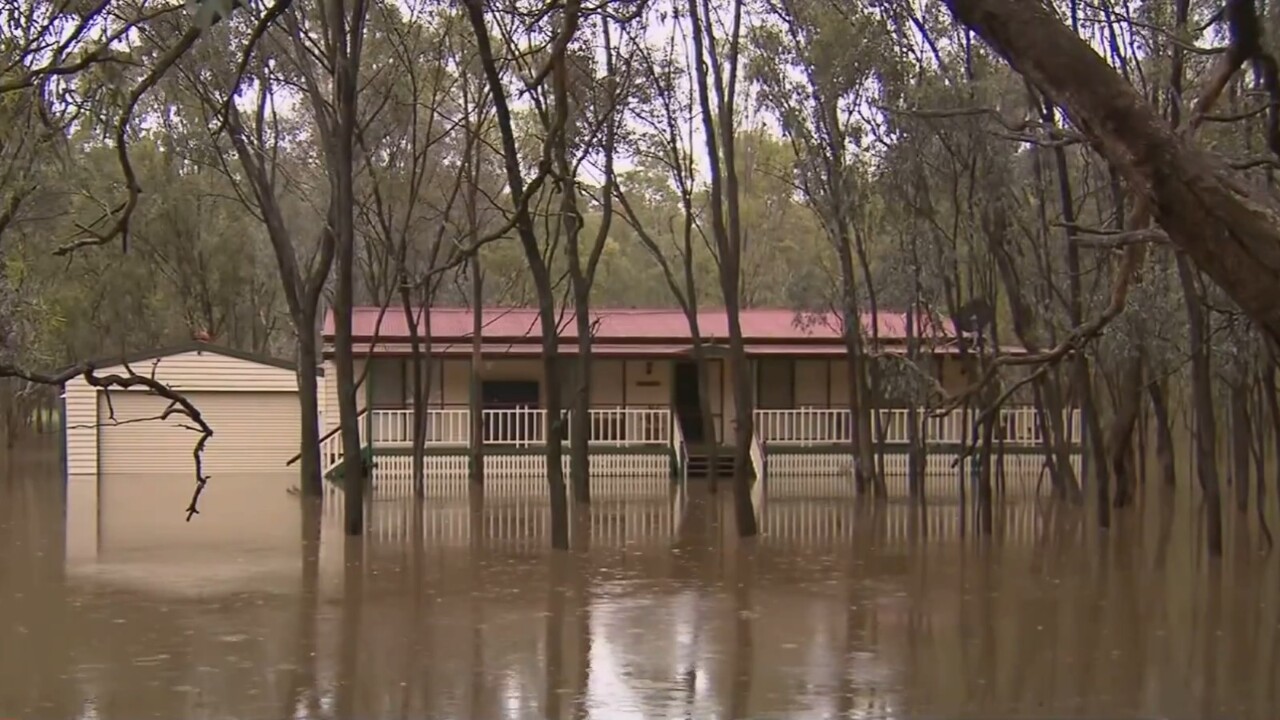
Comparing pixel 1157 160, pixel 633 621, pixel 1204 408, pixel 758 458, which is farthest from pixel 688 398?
pixel 1157 160

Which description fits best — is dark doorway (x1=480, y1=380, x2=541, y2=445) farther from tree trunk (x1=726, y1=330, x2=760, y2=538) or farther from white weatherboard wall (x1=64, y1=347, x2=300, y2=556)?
tree trunk (x1=726, y1=330, x2=760, y2=538)

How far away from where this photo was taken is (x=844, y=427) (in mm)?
28250

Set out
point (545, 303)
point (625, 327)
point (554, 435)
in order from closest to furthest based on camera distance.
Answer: point (554, 435) < point (545, 303) < point (625, 327)

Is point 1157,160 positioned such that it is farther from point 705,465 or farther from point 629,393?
point 629,393

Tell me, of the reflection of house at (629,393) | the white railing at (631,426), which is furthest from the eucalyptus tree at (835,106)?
the white railing at (631,426)

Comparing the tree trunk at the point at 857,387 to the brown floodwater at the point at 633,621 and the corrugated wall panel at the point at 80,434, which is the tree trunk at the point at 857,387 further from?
the corrugated wall panel at the point at 80,434

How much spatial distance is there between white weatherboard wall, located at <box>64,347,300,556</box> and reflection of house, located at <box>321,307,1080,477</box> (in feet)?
4.21

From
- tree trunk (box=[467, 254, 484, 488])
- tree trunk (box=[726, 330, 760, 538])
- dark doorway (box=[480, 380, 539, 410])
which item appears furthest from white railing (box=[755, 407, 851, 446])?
tree trunk (box=[726, 330, 760, 538])

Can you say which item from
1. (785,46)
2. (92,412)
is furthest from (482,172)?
(785,46)

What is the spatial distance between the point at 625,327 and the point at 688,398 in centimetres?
213

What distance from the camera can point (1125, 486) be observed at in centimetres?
2041

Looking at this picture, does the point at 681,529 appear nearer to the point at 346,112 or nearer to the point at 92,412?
the point at 346,112

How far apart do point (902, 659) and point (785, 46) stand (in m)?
13.4

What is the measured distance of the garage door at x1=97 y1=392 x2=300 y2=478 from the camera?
2791 cm
